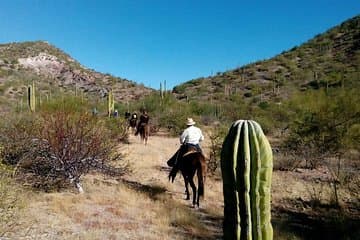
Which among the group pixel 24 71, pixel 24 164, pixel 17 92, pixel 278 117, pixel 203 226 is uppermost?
pixel 24 71

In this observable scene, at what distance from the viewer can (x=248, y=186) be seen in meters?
5.23

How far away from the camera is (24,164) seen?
11.5 meters

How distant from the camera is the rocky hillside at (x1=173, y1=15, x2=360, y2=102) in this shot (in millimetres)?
38469

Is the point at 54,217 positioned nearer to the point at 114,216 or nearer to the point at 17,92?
the point at 114,216

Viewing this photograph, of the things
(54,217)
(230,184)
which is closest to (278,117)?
(54,217)

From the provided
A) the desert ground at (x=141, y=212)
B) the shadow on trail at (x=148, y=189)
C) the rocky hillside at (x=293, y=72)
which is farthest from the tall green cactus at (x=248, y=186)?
the rocky hillside at (x=293, y=72)

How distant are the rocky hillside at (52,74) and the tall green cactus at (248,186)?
4696cm

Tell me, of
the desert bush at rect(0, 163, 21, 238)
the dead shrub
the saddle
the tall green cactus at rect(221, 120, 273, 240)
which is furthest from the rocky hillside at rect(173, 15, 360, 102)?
the tall green cactus at rect(221, 120, 273, 240)

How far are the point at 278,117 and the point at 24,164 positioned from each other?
19478 millimetres

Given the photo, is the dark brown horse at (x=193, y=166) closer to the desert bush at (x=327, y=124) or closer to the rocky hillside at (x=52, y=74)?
the desert bush at (x=327, y=124)

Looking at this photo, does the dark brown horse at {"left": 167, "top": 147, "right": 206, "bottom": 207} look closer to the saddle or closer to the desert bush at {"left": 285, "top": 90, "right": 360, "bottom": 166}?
the saddle

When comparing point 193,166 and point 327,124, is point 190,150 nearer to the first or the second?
point 193,166

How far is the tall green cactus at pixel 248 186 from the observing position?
17.1ft

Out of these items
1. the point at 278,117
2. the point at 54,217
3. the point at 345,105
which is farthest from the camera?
the point at 278,117
